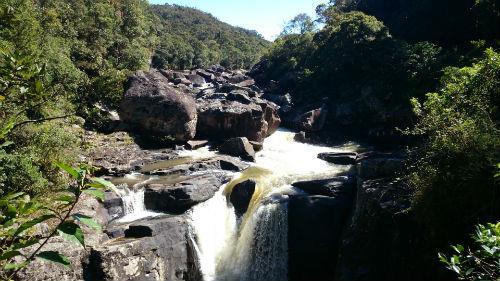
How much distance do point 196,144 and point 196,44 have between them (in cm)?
5074

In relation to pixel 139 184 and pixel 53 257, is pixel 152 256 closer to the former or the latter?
pixel 139 184

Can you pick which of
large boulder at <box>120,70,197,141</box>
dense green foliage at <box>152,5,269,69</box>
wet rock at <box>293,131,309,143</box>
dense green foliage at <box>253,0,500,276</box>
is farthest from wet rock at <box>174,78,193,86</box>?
wet rock at <box>293,131,309,143</box>

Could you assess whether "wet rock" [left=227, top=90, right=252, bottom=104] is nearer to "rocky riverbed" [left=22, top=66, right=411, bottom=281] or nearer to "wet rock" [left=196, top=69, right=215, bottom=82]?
"rocky riverbed" [left=22, top=66, right=411, bottom=281]

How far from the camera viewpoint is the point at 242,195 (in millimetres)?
15180

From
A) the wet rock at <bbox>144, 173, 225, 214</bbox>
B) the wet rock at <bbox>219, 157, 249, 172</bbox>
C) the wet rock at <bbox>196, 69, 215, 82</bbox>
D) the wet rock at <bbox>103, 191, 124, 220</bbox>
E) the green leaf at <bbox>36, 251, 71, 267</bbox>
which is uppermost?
the wet rock at <bbox>196, 69, 215, 82</bbox>

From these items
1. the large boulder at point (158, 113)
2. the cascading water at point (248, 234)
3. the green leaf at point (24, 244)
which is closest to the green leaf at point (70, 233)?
the green leaf at point (24, 244)

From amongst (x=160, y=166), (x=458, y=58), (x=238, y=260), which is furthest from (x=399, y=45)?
(x=238, y=260)

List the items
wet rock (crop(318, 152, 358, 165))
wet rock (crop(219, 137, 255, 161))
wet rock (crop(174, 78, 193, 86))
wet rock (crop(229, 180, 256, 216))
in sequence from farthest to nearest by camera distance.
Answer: wet rock (crop(174, 78, 193, 86)) < wet rock (crop(219, 137, 255, 161)) < wet rock (crop(318, 152, 358, 165)) < wet rock (crop(229, 180, 256, 216))

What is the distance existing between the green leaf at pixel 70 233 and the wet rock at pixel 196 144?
22.0 metres

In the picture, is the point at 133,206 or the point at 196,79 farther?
the point at 196,79

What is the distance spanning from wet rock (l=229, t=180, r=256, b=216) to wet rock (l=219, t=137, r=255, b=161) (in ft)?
18.4

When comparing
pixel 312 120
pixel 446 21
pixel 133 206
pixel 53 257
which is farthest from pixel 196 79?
pixel 53 257

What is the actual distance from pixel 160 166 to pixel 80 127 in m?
6.60

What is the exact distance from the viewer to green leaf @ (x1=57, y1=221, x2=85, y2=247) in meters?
1.41
